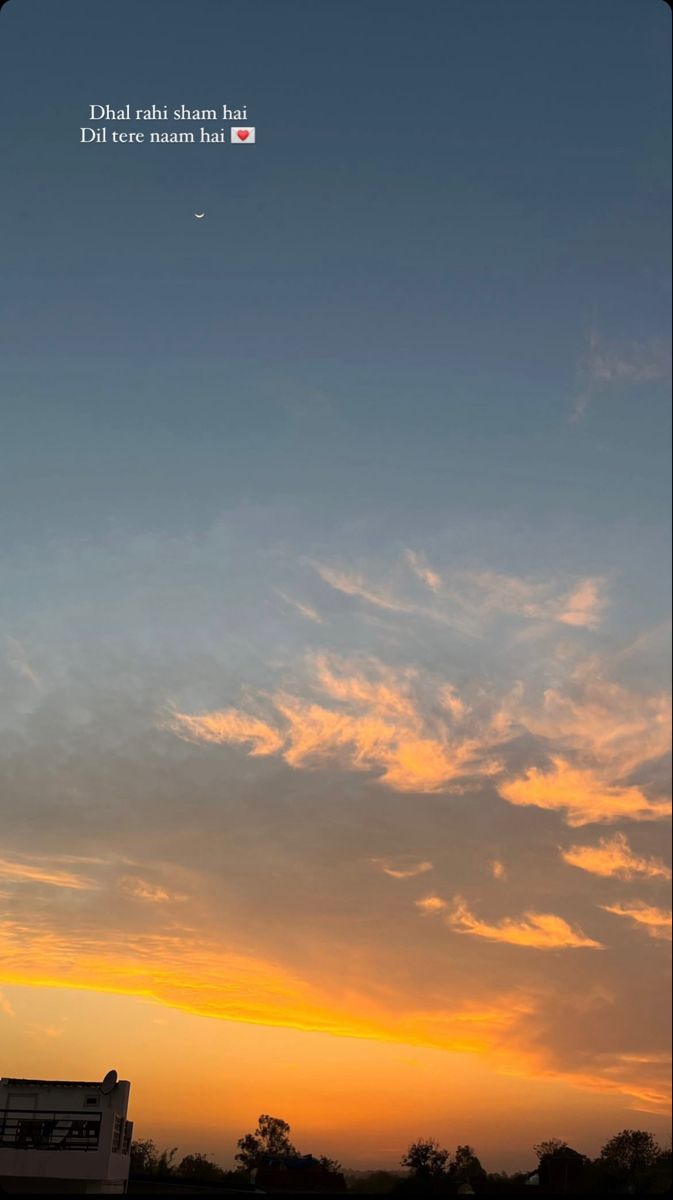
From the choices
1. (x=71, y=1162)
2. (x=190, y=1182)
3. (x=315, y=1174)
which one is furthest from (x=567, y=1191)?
(x=71, y=1162)

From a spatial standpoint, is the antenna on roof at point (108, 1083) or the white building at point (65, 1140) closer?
the white building at point (65, 1140)

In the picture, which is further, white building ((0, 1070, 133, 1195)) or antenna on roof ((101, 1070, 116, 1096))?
antenna on roof ((101, 1070, 116, 1096))

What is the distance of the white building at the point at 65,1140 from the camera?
43031 mm

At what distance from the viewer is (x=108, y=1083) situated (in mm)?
51094

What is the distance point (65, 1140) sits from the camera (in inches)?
1743

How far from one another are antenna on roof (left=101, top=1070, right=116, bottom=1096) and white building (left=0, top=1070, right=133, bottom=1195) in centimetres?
5

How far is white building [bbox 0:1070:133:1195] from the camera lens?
4303 centimetres

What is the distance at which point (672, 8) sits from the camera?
23.5 meters

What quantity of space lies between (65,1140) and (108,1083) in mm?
6862

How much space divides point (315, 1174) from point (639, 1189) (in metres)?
34.0

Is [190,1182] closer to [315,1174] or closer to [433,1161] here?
[315,1174]

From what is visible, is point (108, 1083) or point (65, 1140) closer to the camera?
point (65, 1140)

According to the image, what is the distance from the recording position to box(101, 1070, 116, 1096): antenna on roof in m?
50.5

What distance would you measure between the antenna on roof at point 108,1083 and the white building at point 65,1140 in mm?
53
